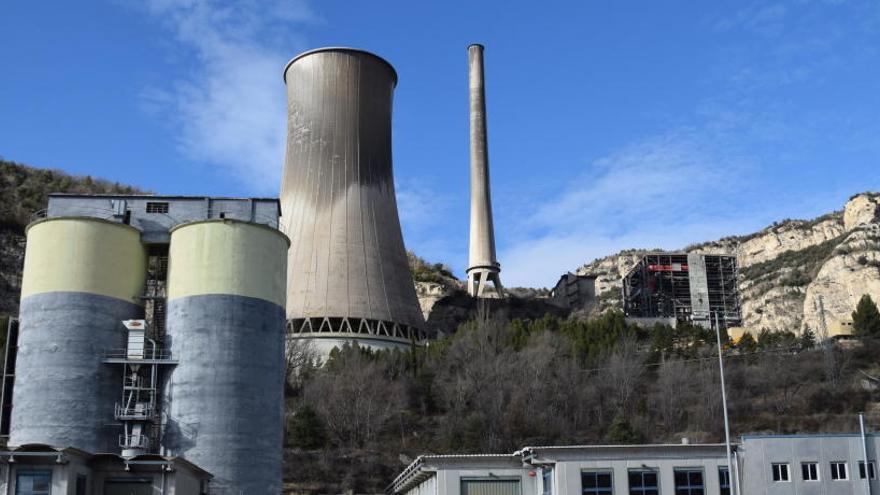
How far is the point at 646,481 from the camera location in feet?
114

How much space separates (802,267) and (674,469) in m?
113

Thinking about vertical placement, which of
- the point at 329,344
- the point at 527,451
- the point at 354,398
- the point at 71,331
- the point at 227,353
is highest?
the point at 329,344

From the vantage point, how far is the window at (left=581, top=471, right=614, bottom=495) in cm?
3450

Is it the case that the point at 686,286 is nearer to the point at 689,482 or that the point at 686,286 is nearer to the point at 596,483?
the point at 689,482

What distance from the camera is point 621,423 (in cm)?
5197

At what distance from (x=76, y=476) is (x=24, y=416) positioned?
10848 mm

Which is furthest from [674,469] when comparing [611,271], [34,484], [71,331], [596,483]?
[611,271]

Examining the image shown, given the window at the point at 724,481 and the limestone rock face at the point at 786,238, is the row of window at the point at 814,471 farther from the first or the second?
the limestone rock face at the point at 786,238

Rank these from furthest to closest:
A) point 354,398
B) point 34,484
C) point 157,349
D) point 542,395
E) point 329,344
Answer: point 329,344 < point 542,395 < point 354,398 < point 157,349 < point 34,484

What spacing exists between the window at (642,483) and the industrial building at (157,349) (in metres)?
14.6

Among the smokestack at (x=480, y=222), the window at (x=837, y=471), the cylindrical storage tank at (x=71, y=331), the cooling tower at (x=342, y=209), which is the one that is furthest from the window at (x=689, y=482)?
the smokestack at (x=480, y=222)

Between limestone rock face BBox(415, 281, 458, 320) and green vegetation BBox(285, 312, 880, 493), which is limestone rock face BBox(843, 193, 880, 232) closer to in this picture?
limestone rock face BBox(415, 281, 458, 320)

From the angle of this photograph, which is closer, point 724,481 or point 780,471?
point 724,481

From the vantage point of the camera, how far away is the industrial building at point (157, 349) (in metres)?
39.5
